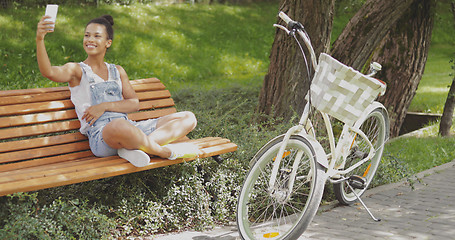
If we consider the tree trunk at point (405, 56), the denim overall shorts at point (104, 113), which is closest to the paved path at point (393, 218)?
the denim overall shorts at point (104, 113)

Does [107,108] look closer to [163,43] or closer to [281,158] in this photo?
[281,158]

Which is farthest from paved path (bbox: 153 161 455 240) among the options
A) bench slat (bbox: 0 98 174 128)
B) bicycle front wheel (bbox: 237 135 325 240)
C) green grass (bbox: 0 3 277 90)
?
green grass (bbox: 0 3 277 90)

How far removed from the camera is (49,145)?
4332mm

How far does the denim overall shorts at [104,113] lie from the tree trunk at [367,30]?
291 cm

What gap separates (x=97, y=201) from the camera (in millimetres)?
4184

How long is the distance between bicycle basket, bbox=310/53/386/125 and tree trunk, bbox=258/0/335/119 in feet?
7.39

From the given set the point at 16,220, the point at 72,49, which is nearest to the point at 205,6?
the point at 72,49

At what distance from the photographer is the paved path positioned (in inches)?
160

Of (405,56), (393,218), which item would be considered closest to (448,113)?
(405,56)

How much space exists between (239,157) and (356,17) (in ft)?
8.94

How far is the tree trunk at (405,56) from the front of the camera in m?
7.66

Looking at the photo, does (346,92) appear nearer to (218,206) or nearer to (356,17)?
(218,206)

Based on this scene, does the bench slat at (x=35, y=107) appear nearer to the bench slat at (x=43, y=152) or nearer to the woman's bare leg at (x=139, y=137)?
the bench slat at (x=43, y=152)

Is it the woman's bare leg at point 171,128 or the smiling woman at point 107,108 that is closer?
the smiling woman at point 107,108
